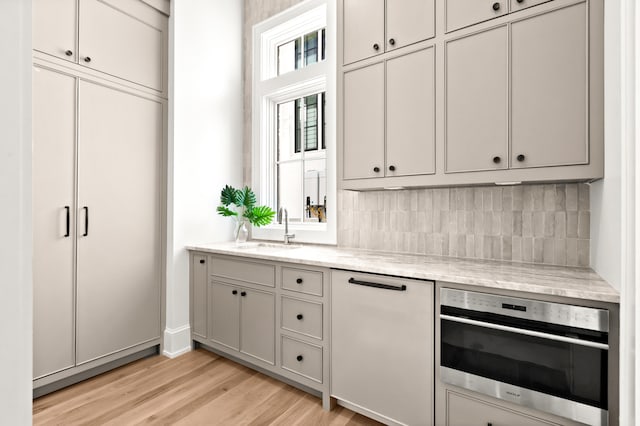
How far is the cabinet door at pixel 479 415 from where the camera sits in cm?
147

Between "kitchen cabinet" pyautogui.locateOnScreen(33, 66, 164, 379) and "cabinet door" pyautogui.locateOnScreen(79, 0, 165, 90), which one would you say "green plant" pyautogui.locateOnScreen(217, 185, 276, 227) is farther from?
"cabinet door" pyautogui.locateOnScreen(79, 0, 165, 90)

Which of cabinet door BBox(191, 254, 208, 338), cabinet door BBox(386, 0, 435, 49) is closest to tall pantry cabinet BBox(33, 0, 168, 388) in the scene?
cabinet door BBox(191, 254, 208, 338)

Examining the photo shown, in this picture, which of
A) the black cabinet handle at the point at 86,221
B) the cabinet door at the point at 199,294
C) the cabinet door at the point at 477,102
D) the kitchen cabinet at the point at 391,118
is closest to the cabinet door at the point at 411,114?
the kitchen cabinet at the point at 391,118

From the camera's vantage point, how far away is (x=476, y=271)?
5.65 feet

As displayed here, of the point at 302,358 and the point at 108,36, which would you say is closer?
the point at 302,358

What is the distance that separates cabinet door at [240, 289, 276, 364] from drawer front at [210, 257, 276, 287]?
0.09 m

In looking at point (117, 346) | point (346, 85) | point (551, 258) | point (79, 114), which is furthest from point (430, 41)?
point (117, 346)

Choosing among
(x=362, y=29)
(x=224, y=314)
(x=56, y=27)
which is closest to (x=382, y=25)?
(x=362, y=29)

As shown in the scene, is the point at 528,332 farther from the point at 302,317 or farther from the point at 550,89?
the point at 302,317

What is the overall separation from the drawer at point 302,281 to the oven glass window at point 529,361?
781mm

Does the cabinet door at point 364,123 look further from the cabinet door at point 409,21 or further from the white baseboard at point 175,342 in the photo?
the white baseboard at point 175,342

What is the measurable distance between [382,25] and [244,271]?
1.93 meters

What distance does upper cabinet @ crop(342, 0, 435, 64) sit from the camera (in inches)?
77.5
